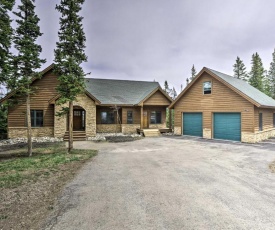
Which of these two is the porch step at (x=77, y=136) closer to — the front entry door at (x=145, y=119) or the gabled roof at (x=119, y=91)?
the gabled roof at (x=119, y=91)

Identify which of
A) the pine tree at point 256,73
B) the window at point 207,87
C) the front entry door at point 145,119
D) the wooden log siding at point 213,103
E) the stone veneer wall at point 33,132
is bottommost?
the stone veneer wall at point 33,132

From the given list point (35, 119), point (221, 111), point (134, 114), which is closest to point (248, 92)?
point (221, 111)

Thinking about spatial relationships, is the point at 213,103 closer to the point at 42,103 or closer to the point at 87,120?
the point at 87,120

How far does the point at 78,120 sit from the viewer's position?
67.3 feet

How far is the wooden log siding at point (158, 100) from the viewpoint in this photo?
21653mm

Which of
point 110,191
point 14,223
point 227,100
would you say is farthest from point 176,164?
point 227,100

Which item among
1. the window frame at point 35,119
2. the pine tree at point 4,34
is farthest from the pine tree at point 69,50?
the window frame at point 35,119

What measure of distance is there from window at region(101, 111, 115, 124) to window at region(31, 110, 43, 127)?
6.63 metres

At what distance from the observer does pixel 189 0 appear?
494 inches

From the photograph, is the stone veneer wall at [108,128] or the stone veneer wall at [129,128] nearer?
the stone veneer wall at [108,128]

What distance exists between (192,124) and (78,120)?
1317cm

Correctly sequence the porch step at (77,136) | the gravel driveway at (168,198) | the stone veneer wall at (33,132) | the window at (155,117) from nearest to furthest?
the gravel driveway at (168,198)
the porch step at (77,136)
the stone veneer wall at (33,132)
the window at (155,117)

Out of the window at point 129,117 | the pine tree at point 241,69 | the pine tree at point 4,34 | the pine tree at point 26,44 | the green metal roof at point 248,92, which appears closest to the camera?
the pine tree at point 4,34

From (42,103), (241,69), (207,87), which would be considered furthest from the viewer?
(241,69)
